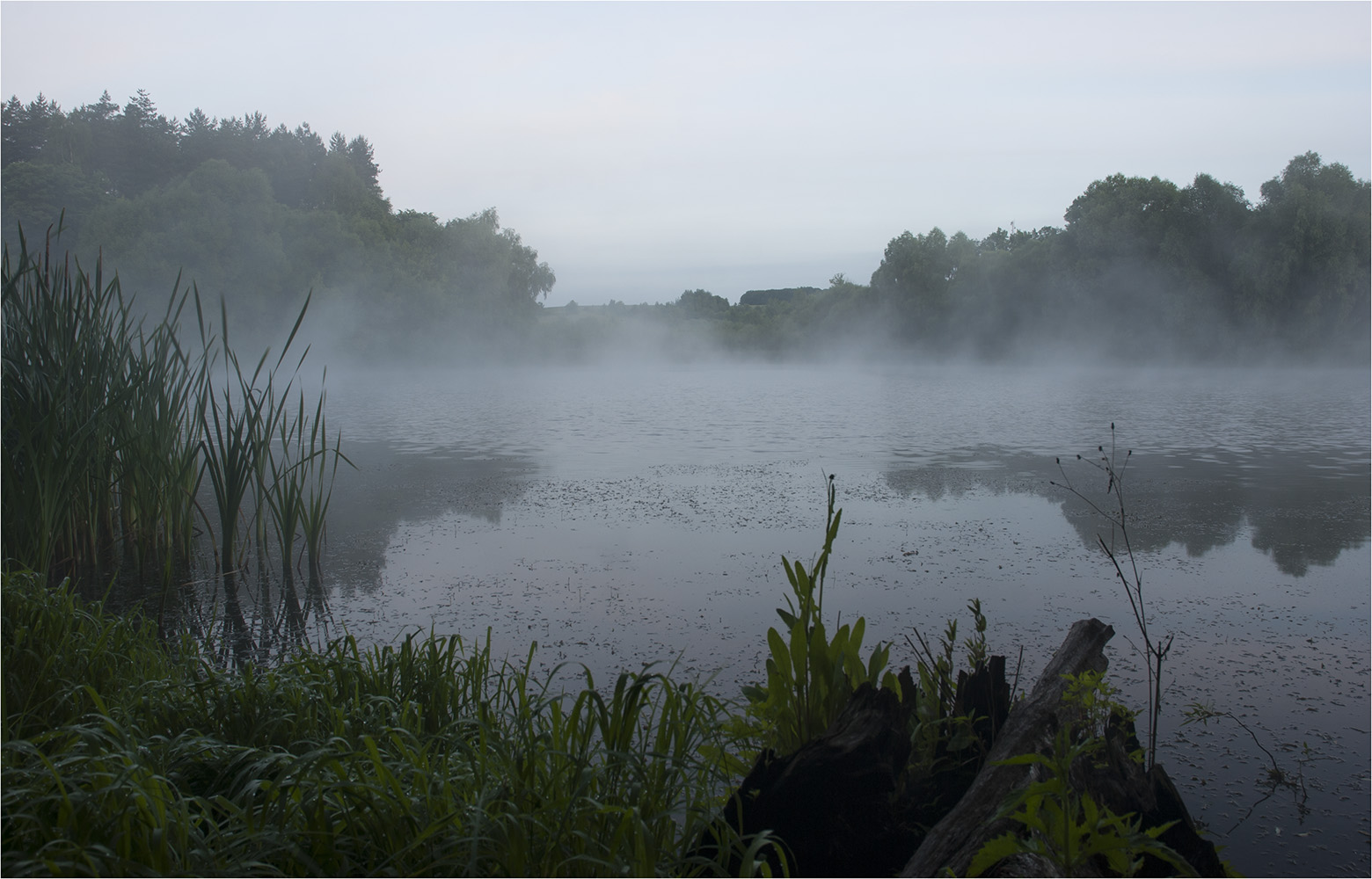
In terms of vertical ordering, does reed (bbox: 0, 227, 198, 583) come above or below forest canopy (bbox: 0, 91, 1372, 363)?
below

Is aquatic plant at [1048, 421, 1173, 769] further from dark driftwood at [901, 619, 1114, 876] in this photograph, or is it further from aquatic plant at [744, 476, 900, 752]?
aquatic plant at [744, 476, 900, 752]

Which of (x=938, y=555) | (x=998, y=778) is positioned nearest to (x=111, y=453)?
(x=998, y=778)

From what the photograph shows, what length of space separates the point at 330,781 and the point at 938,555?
3.83m

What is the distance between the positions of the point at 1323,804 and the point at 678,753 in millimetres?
1688

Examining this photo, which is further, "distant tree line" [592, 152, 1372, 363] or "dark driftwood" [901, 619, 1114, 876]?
"distant tree line" [592, 152, 1372, 363]

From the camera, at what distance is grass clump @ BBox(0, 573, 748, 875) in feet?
5.00

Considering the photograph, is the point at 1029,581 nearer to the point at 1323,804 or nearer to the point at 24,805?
the point at 1323,804

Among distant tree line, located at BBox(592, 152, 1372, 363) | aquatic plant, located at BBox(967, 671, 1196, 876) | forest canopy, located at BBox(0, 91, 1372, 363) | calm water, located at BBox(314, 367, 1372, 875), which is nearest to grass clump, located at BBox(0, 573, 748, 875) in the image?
aquatic plant, located at BBox(967, 671, 1196, 876)

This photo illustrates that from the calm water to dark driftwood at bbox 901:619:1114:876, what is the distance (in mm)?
478

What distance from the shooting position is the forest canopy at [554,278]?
98.3ft

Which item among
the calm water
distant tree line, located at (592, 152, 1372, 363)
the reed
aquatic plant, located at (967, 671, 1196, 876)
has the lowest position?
the calm water

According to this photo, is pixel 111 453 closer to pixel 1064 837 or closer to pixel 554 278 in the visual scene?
pixel 1064 837

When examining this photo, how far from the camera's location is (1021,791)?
4.86ft

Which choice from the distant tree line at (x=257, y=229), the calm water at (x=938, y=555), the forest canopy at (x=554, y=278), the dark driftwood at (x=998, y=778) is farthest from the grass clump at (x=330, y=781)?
the forest canopy at (x=554, y=278)
